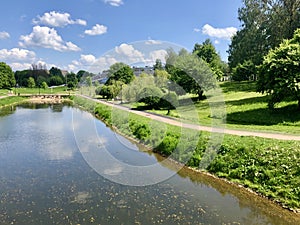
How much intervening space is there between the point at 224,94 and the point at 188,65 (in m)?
7.38

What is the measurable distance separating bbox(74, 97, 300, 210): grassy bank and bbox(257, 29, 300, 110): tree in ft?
26.9

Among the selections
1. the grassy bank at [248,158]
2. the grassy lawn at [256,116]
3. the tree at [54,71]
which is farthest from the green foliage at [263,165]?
the tree at [54,71]

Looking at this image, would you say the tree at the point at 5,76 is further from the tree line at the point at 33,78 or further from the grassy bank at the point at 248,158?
the grassy bank at the point at 248,158

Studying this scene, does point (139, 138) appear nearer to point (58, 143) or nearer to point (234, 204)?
point (58, 143)

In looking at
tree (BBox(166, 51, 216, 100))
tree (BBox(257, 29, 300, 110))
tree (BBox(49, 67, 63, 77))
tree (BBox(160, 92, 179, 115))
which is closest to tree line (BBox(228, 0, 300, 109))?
tree (BBox(257, 29, 300, 110))

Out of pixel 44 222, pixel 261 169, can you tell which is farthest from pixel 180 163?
pixel 44 222

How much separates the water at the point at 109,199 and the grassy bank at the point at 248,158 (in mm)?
791

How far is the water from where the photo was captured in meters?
10.8

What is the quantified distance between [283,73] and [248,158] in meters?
11.0

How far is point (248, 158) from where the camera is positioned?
14.9 metres

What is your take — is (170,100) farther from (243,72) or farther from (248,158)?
(243,72)

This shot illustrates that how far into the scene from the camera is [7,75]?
84.6m

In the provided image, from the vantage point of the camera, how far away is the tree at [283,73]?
72.7 ft

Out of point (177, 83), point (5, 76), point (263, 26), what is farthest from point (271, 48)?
point (5, 76)
